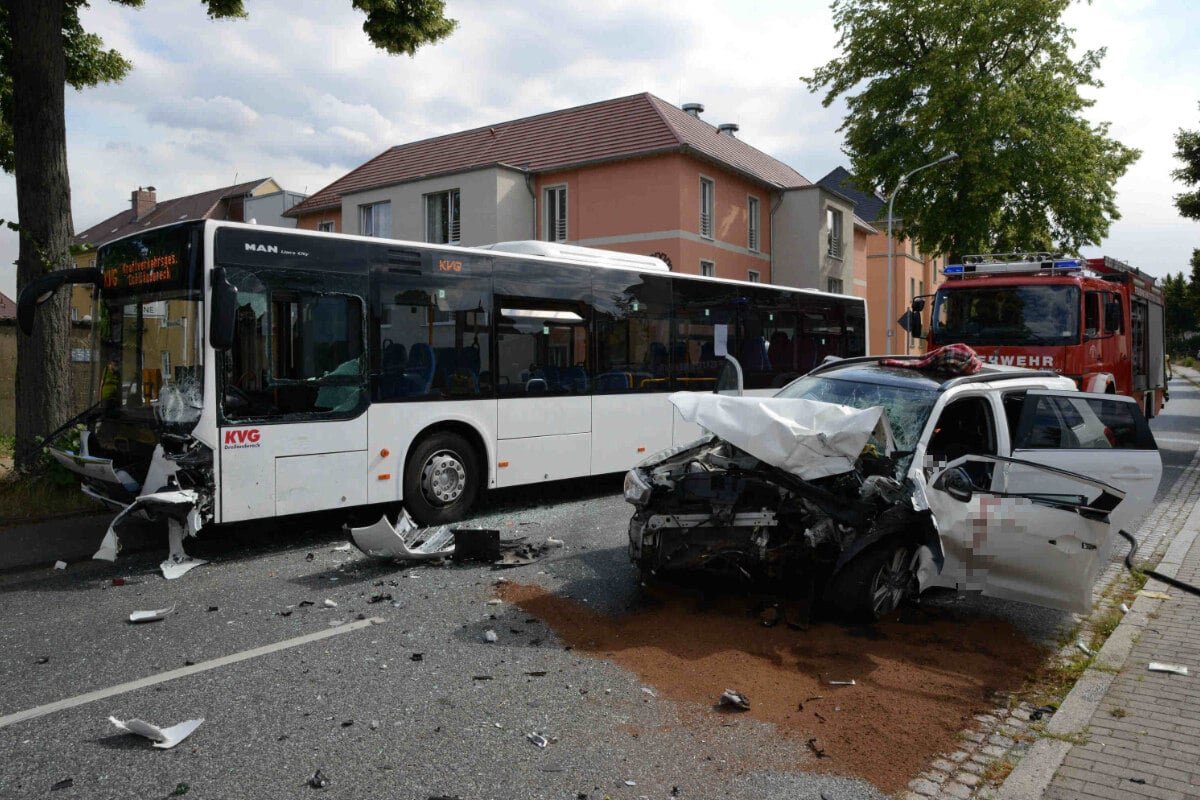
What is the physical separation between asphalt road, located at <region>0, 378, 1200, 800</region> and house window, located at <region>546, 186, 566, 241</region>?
23310 millimetres

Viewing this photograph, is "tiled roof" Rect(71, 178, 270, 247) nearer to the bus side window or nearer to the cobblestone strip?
the bus side window

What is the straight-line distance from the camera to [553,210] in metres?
29.6

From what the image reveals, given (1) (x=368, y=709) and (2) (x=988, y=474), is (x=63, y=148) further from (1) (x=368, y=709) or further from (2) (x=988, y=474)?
(2) (x=988, y=474)

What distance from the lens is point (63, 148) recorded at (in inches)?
384

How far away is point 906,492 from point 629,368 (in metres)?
5.61

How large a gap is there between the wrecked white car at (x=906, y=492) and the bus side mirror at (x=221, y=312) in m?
3.42

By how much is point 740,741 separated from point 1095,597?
3.97 meters

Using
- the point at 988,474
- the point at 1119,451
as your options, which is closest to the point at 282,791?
the point at 988,474

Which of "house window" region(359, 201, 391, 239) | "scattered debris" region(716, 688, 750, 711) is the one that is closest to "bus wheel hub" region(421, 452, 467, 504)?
"scattered debris" region(716, 688, 750, 711)

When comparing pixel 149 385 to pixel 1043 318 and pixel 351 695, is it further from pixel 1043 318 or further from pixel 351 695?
pixel 1043 318

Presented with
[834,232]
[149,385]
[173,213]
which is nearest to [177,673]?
[149,385]

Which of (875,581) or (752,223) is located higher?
(752,223)

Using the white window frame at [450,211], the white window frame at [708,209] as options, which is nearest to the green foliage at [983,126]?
the white window frame at [708,209]

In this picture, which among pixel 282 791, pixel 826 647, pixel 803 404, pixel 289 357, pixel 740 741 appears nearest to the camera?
pixel 282 791
